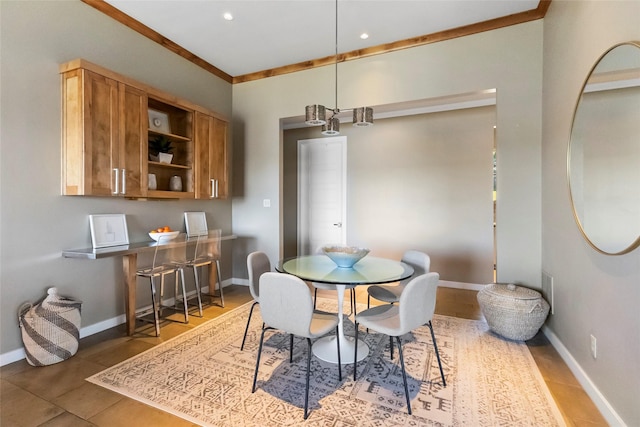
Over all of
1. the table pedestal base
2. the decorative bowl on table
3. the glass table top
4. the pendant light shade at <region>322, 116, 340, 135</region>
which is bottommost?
the table pedestal base

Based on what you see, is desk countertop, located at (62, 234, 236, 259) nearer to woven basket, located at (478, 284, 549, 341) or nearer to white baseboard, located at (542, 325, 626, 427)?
woven basket, located at (478, 284, 549, 341)

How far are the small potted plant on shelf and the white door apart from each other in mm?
2470

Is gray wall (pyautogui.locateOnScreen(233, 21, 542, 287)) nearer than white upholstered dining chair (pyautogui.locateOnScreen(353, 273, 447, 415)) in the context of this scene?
No

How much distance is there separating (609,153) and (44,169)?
3864mm

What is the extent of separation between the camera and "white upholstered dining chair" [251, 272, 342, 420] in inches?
68.3

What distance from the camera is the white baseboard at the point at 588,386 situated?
1608 millimetres

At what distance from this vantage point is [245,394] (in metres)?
1.91

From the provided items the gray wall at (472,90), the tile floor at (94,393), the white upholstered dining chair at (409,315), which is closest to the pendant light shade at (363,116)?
the gray wall at (472,90)

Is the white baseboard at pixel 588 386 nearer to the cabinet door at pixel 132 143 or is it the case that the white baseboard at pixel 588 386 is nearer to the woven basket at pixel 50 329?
the woven basket at pixel 50 329

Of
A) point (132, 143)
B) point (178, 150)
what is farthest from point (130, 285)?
point (178, 150)

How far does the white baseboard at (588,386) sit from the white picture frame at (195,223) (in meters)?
3.70

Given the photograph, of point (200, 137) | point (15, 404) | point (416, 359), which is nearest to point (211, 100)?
point (200, 137)

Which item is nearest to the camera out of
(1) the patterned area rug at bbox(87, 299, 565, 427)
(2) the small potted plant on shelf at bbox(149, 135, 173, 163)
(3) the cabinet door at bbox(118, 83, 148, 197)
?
(1) the patterned area rug at bbox(87, 299, 565, 427)

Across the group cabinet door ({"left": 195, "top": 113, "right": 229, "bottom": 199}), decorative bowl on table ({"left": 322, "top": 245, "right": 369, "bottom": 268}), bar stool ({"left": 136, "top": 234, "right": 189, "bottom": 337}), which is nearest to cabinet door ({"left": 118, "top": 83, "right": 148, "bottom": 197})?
bar stool ({"left": 136, "top": 234, "right": 189, "bottom": 337})
